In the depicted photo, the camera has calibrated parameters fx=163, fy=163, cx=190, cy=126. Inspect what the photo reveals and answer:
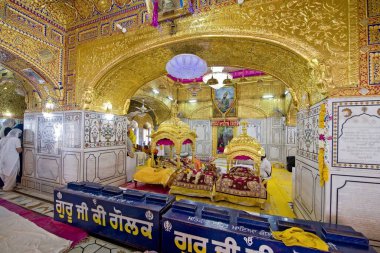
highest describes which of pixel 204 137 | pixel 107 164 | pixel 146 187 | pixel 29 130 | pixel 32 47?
pixel 32 47

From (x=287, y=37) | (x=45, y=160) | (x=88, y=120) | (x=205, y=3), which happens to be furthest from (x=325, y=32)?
(x=45, y=160)

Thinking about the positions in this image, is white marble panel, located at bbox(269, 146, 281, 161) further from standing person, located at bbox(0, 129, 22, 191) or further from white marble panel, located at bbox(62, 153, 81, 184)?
standing person, located at bbox(0, 129, 22, 191)

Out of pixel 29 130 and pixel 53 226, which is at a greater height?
pixel 29 130

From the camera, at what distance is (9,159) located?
5.55 metres

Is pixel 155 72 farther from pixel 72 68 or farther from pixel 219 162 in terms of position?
pixel 219 162

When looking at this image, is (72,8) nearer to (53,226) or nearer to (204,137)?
(53,226)

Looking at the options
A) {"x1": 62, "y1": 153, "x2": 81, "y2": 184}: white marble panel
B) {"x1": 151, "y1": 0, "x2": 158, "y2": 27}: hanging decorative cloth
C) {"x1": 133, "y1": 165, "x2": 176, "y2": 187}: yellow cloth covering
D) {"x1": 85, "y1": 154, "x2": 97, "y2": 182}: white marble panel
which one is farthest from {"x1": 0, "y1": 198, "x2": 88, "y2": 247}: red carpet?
{"x1": 151, "y1": 0, "x2": 158, "y2": 27}: hanging decorative cloth

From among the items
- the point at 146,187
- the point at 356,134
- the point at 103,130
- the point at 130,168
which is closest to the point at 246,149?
the point at 356,134

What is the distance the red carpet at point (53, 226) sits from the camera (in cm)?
290

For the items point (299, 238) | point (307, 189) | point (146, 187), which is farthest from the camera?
point (146, 187)

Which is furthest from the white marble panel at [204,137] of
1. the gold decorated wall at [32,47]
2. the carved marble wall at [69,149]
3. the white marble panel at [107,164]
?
the gold decorated wall at [32,47]

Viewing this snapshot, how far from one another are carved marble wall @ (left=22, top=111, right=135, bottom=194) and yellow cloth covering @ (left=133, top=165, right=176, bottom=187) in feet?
2.90

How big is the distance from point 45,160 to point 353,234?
7.48 meters

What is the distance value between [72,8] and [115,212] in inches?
229
